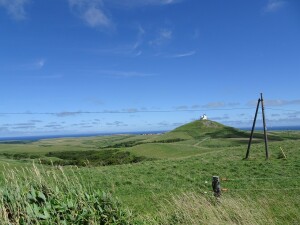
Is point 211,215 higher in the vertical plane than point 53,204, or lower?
lower

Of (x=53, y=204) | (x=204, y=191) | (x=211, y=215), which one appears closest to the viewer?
(x=53, y=204)

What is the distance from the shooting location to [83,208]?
8320 mm

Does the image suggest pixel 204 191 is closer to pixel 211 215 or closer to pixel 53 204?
pixel 211 215

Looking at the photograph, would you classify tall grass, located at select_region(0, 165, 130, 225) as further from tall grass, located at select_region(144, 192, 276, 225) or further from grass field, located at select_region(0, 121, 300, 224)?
tall grass, located at select_region(144, 192, 276, 225)

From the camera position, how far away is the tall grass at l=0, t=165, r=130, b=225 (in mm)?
7672

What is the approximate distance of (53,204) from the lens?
8.31m

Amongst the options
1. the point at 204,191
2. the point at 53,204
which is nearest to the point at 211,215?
the point at 53,204

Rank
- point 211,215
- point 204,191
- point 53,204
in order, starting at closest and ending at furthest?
point 53,204
point 211,215
point 204,191

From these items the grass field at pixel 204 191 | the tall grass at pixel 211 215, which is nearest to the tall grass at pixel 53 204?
the grass field at pixel 204 191

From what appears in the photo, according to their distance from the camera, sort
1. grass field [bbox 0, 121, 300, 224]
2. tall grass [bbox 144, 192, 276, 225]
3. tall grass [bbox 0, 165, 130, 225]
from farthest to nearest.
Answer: grass field [bbox 0, 121, 300, 224] < tall grass [bbox 144, 192, 276, 225] < tall grass [bbox 0, 165, 130, 225]

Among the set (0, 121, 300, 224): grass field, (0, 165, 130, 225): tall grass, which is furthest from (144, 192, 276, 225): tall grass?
(0, 165, 130, 225): tall grass

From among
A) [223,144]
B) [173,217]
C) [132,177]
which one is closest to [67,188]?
[173,217]

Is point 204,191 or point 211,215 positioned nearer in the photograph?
point 211,215

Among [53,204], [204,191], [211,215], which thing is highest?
[53,204]
